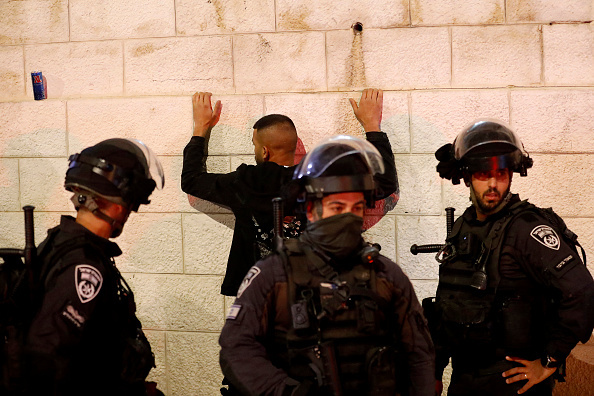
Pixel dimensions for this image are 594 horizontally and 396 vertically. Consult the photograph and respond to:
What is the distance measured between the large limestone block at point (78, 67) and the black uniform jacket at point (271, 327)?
2697mm

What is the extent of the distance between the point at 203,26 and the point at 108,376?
108 inches

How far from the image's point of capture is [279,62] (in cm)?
454

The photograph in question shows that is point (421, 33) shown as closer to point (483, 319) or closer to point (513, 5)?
point (513, 5)

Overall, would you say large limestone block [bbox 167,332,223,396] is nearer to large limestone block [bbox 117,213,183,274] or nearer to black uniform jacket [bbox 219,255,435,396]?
large limestone block [bbox 117,213,183,274]

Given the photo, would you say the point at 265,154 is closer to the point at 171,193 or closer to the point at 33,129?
the point at 171,193

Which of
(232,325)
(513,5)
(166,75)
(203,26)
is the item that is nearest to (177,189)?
(166,75)

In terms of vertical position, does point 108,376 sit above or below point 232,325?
below

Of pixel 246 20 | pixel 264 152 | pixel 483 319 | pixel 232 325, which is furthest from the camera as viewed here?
pixel 246 20

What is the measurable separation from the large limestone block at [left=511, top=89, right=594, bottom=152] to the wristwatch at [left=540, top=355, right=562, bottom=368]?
1666 millimetres

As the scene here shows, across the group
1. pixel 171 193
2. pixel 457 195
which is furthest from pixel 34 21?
pixel 457 195

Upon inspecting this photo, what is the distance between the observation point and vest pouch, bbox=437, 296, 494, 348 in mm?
3178

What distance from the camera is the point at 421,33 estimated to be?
174 inches

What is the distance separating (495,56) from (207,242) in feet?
7.77

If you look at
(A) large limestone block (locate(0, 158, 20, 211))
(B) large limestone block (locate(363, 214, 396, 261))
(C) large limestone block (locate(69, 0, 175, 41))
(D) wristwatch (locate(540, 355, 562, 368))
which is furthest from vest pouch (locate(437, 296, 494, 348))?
(A) large limestone block (locate(0, 158, 20, 211))
